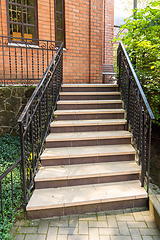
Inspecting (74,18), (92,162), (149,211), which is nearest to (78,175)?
(92,162)

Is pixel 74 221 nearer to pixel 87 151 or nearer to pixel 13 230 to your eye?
pixel 13 230

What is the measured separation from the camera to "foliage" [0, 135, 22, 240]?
6.97 feet

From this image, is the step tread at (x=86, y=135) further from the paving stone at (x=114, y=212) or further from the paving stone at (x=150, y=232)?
the paving stone at (x=150, y=232)

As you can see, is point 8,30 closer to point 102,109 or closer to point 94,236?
point 102,109

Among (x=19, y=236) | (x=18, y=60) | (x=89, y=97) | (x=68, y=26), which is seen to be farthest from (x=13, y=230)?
(x=68, y=26)

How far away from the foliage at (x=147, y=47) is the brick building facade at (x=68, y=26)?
7.24 ft

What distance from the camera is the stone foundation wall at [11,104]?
4555 millimetres

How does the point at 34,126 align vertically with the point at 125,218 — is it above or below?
above

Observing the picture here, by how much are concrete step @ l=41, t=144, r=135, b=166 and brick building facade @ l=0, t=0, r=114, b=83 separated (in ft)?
12.1

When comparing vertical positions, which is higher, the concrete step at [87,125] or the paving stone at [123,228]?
the concrete step at [87,125]

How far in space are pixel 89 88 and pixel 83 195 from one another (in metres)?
2.96

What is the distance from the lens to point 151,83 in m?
4.04

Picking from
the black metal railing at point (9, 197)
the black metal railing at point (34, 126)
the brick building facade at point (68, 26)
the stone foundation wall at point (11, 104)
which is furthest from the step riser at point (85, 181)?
the brick building facade at point (68, 26)

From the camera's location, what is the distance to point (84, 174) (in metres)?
2.80
